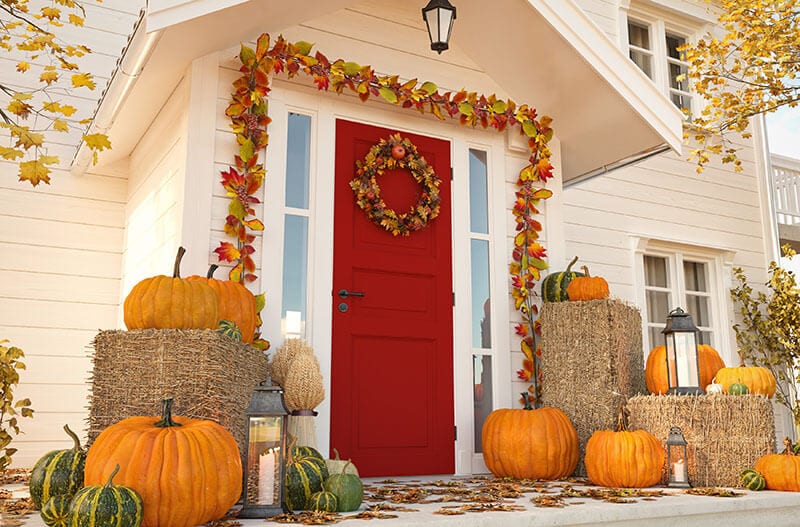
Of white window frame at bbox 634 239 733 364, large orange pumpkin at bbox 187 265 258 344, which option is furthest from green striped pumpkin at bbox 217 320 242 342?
white window frame at bbox 634 239 733 364

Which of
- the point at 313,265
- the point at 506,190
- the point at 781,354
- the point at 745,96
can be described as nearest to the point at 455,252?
the point at 506,190

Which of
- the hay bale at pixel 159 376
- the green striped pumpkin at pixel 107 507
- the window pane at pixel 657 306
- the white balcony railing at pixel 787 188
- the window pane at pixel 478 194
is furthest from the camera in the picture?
the white balcony railing at pixel 787 188

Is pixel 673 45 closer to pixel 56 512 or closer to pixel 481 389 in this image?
pixel 481 389

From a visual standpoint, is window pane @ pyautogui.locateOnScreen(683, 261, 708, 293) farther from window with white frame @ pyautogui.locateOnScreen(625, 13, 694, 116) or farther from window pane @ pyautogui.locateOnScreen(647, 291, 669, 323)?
window with white frame @ pyautogui.locateOnScreen(625, 13, 694, 116)

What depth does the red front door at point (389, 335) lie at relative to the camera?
4.46 metres

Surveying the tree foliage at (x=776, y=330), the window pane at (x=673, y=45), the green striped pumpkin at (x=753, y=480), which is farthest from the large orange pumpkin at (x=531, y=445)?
the window pane at (x=673, y=45)

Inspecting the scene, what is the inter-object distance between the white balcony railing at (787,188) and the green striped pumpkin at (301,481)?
8050 millimetres

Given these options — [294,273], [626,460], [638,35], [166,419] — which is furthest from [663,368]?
[638,35]

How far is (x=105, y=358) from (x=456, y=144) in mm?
2917

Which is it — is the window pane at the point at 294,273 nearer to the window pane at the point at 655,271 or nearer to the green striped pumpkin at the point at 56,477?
the green striped pumpkin at the point at 56,477

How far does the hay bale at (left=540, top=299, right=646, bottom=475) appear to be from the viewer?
451cm

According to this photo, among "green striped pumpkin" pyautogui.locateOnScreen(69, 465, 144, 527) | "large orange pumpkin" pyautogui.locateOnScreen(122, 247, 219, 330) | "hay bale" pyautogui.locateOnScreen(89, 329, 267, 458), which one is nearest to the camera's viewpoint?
"green striped pumpkin" pyautogui.locateOnScreen(69, 465, 144, 527)

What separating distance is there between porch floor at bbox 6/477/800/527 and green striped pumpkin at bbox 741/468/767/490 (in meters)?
0.05

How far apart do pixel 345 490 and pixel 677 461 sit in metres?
1.96
